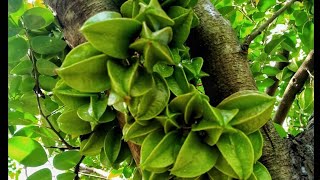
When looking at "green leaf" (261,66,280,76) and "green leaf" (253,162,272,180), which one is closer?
"green leaf" (253,162,272,180)

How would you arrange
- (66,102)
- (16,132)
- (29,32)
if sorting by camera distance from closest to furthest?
(66,102), (29,32), (16,132)

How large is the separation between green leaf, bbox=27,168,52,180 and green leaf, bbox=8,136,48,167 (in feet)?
0.14

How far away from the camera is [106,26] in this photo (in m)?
1.00

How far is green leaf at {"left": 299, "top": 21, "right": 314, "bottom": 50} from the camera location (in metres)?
1.67

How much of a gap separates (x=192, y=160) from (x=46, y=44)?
74 cm

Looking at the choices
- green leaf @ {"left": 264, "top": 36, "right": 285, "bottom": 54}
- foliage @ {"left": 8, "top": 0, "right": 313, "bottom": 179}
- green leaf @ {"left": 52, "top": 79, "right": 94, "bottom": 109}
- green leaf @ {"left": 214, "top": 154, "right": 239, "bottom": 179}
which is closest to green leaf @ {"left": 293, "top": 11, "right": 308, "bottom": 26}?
green leaf @ {"left": 264, "top": 36, "right": 285, "bottom": 54}

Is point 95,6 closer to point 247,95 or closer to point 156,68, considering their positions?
point 156,68

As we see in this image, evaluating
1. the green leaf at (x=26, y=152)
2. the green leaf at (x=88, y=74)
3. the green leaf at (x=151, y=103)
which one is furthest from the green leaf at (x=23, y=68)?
the green leaf at (x=151, y=103)

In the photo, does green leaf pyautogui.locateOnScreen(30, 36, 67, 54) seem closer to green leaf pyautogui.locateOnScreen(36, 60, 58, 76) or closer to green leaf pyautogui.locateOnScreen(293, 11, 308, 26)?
green leaf pyautogui.locateOnScreen(36, 60, 58, 76)

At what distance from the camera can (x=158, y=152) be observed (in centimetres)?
109

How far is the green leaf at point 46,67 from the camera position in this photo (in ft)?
4.94

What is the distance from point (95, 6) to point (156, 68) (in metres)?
0.32

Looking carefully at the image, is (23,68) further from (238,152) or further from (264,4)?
(264,4)
